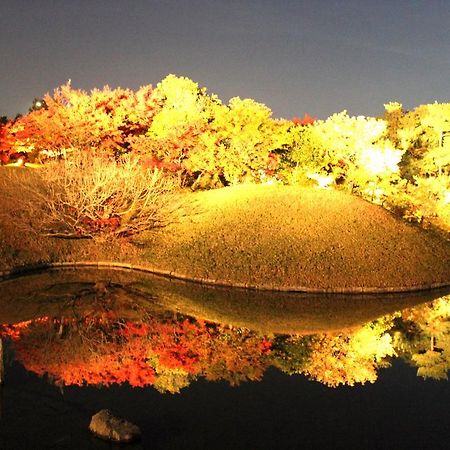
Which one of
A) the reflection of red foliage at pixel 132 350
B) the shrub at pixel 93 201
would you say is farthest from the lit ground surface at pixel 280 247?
the reflection of red foliage at pixel 132 350

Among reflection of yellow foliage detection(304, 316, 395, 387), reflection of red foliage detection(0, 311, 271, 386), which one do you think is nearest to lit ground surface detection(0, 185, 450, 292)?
reflection of yellow foliage detection(304, 316, 395, 387)

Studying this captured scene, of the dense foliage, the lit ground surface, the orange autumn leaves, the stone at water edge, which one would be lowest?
the stone at water edge

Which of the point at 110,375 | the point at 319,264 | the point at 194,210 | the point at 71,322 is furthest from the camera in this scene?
the point at 194,210

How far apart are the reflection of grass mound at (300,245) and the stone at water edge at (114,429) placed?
17253mm

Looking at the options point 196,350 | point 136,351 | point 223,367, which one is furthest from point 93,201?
point 223,367

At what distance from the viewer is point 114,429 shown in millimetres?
11016

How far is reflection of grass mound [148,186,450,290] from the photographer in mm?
28859

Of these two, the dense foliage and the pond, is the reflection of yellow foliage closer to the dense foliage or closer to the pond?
the pond

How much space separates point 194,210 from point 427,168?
25.1 metres

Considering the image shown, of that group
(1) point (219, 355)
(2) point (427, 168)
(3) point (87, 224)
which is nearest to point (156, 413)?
(1) point (219, 355)

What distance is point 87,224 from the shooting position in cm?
3406

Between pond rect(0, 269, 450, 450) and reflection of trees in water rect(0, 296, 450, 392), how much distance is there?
0.06 m

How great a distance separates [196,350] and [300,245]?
582 inches

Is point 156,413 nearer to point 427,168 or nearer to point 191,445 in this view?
point 191,445
